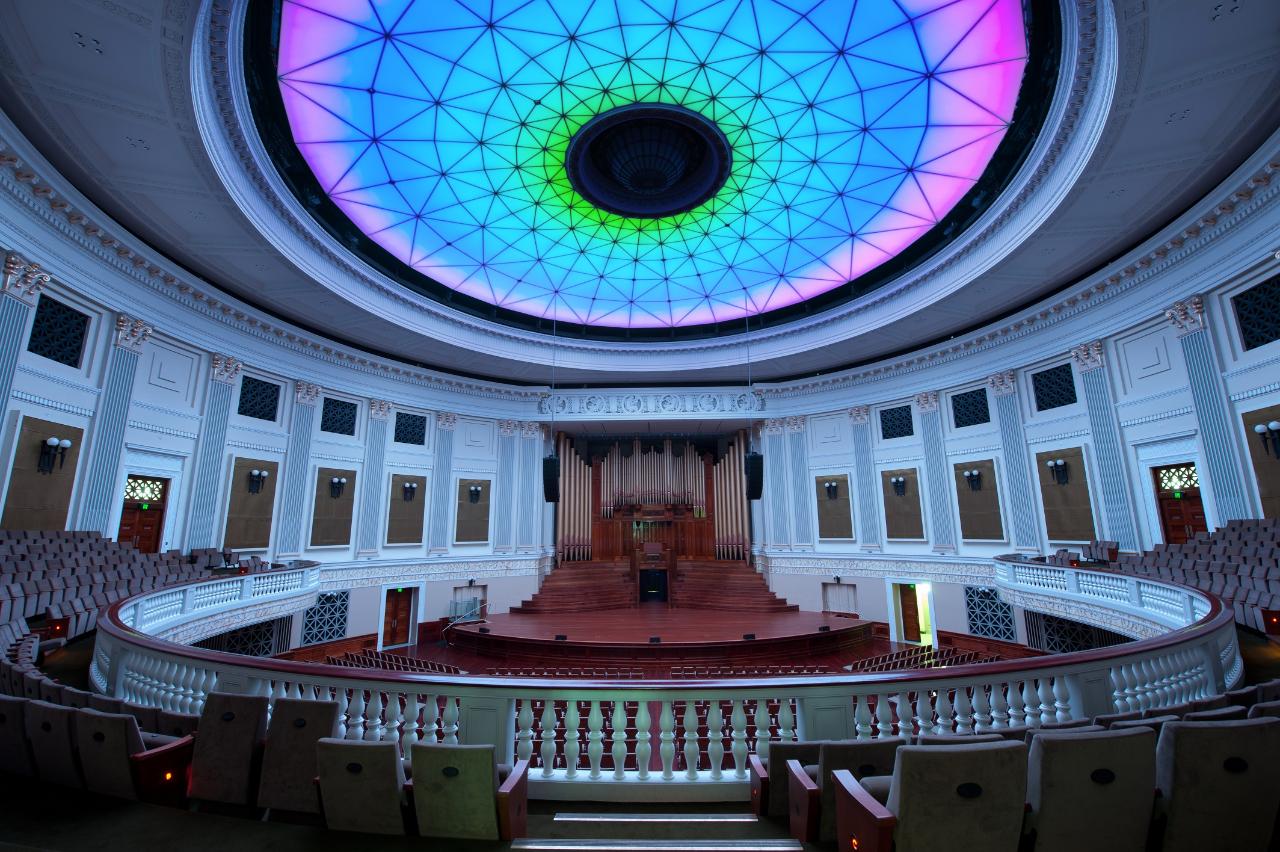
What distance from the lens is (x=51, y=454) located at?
10.8 meters

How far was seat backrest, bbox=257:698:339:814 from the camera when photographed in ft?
9.69

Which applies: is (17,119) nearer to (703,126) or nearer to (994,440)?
(703,126)

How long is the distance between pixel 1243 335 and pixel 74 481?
929 inches

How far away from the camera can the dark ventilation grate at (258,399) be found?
16016mm

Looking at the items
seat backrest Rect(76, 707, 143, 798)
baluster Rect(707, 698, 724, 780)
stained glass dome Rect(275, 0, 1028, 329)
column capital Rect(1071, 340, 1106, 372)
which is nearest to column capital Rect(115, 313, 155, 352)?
stained glass dome Rect(275, 0, 1028, 329)

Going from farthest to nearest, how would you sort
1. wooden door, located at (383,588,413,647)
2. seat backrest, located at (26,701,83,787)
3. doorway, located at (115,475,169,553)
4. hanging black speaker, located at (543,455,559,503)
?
hanging black speaker, located at (543,455,559,503), wooden door, located at (383,588,413,647), doorway, located at (115,475,169,553), seat backrest, located at (26,701,83,787)

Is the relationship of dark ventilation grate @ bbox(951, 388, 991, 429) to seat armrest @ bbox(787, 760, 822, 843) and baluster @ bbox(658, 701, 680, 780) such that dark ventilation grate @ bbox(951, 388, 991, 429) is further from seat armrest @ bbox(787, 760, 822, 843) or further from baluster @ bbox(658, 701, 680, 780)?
seat armrest @ bbox(787, 760, 822, 843)

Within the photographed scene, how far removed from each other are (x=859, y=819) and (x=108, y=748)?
3.63m

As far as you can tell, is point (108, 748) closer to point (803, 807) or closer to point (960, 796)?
point (803, 807)

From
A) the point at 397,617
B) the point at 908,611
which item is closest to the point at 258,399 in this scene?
the point at 397,617

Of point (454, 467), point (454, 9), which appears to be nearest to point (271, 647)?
point (454, 467)

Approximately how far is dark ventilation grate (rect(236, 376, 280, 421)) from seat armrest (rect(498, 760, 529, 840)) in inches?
662

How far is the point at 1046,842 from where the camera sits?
2.31 m

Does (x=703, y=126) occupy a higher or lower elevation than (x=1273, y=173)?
higher
